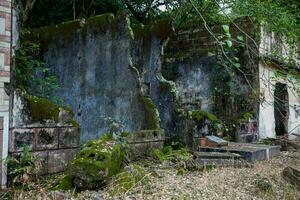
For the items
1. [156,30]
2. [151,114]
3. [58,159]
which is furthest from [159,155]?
[156,30]

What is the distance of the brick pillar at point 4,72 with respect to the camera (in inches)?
226

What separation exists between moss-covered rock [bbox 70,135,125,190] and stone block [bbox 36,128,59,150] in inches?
31.5

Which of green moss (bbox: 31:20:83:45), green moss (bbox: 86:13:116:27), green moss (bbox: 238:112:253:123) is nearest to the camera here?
green moss (bbox: 86:13:116:27)

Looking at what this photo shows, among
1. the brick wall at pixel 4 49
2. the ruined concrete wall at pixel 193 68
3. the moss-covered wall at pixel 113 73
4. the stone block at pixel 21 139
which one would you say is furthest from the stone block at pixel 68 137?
the ruined concrete wall at pixel 193 68

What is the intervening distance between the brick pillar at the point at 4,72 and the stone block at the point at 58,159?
79cm

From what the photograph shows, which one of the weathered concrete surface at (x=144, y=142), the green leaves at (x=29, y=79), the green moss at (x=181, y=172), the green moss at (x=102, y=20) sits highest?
Answer: the green moss at (x=102, y=20)

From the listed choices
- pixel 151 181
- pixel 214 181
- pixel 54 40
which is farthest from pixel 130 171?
pixel 54 40

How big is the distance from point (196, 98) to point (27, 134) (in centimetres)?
605

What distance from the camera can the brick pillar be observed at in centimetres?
575

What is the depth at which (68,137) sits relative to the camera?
6.72 meters

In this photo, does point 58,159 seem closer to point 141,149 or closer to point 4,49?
point 4,49

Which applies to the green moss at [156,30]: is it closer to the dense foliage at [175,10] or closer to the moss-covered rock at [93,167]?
the dense foliage at [175,10]

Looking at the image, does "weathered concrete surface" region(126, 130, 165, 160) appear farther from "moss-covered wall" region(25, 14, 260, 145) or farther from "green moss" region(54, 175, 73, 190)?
"green moss" region(54, 175, 73, 190)

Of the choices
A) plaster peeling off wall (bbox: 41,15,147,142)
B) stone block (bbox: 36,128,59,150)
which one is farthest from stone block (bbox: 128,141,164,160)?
stone block (bbox: 36,128,59,150)
